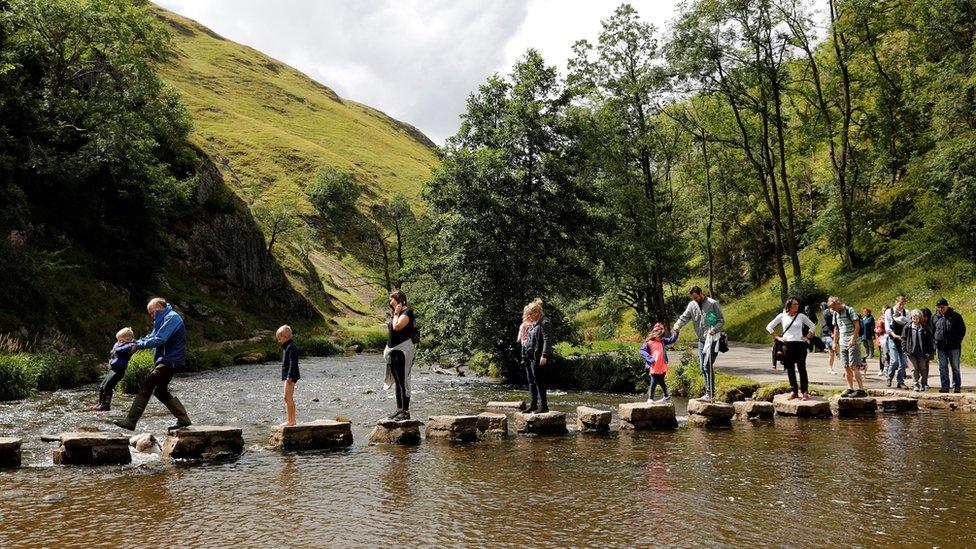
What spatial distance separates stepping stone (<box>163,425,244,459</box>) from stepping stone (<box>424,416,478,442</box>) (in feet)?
12.0

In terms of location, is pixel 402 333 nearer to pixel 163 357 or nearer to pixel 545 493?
pixel 163 357

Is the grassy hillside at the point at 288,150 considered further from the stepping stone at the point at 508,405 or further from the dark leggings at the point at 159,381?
the dark leggings at the point at 159,381

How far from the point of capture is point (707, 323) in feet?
51.2

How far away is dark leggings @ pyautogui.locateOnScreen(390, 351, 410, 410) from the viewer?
12516mm

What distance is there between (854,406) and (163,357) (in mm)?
14966

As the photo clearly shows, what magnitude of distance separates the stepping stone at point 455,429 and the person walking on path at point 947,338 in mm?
12316

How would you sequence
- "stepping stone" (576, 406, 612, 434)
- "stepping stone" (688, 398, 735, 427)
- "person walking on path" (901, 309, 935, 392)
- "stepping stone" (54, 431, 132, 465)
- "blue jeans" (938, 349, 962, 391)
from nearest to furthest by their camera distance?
"stepping stone" (54, 431, 132, 465), "stepping stone" (576, 406, 612, 434), "stepping stone" (688, 398, 735, 427), "blue jeans" (938, 349, 962, 391), "person walking on path" (901, 309, 935, 392)

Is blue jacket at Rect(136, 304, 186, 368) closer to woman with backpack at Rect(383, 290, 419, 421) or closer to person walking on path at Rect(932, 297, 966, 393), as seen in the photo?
woman with backpack at Rect(383, 290, 419, 421)

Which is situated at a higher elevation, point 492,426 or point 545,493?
point 492,426

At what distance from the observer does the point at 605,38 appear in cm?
3903

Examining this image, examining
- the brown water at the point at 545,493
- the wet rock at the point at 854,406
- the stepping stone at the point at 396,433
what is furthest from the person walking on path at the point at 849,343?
the stepping stone at the point at 396,433

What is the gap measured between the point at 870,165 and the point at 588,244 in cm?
2585

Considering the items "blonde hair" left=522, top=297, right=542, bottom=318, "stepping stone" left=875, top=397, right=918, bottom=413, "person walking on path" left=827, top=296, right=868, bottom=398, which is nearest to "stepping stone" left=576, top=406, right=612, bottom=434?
"blonde hair" left=522, top=297, right=542, bottom=318

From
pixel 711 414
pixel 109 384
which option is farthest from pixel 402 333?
pixel 109 384
